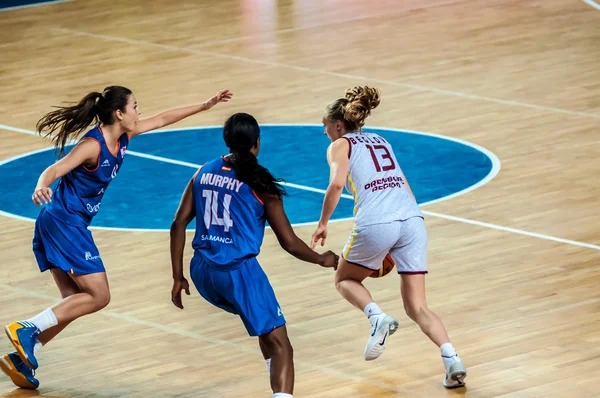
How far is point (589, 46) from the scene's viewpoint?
54.8ft

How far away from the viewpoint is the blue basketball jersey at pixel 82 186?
696cm

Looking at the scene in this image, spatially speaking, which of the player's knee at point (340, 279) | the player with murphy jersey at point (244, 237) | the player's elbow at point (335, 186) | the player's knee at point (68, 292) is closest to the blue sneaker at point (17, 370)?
the player's knee at point (68, 292)

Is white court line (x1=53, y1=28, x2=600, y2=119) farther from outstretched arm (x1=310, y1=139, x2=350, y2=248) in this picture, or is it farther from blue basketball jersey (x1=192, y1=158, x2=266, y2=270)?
blue basketball jersey (x1=192, y1=158, x2=266, y2=270)

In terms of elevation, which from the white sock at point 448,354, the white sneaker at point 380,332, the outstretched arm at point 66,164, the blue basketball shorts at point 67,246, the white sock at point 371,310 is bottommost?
the white sock at point 448,354

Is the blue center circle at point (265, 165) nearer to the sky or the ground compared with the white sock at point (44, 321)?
nearer to the ground

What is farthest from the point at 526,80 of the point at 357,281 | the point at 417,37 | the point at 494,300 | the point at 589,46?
the point at 357,281

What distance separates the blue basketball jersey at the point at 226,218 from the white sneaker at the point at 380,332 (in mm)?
968

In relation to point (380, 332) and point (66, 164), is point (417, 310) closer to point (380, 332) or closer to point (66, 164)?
point (380, 332)

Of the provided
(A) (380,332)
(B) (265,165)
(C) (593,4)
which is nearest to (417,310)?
(A) (380,332)

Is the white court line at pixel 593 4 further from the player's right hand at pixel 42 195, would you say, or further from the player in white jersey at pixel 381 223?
the player's right hand at pixel 42 195

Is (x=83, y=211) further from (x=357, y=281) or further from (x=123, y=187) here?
(x=123, y=187)

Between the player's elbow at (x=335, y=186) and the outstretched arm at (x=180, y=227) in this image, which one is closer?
the outstretched arm at (x=180, y=227)

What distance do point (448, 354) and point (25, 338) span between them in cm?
217

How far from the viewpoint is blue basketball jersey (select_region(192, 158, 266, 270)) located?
6.20 m
